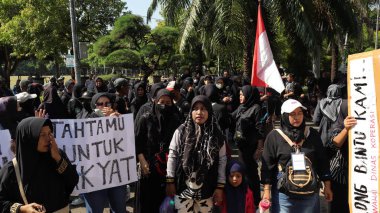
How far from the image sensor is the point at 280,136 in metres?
3.34

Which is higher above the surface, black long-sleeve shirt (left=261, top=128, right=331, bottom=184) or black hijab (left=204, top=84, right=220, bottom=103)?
black hijab (left=204, top=84, right=220, bottom=103)

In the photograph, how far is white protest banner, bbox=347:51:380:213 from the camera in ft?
10.5

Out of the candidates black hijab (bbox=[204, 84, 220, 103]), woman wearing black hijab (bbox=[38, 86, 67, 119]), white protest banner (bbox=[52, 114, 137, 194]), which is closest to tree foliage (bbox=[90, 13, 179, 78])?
woman wearing black hijab (bbox=[38, 86, 67, 119])

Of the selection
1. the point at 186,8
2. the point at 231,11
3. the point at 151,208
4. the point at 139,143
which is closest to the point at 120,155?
the point at 139,143

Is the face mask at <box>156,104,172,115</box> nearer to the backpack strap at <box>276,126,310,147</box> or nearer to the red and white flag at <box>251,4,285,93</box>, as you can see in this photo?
the backpack strap at <box>276,126,310,147</box>

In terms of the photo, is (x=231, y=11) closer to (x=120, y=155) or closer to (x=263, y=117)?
(x=263, y=117)

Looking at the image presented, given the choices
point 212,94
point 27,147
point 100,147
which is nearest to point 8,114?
point 100,147

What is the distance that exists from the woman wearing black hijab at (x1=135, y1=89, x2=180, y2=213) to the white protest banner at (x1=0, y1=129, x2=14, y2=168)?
1156 millimetres

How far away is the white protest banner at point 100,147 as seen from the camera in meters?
3.88

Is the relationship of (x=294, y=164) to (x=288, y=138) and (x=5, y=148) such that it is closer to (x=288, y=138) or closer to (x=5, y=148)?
(x=288, y=138)

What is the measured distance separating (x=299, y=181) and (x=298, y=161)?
16 centimetres

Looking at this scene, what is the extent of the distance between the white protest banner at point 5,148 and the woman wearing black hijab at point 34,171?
853 mm

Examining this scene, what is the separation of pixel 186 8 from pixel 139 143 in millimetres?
8090

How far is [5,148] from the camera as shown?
11.3 feet
